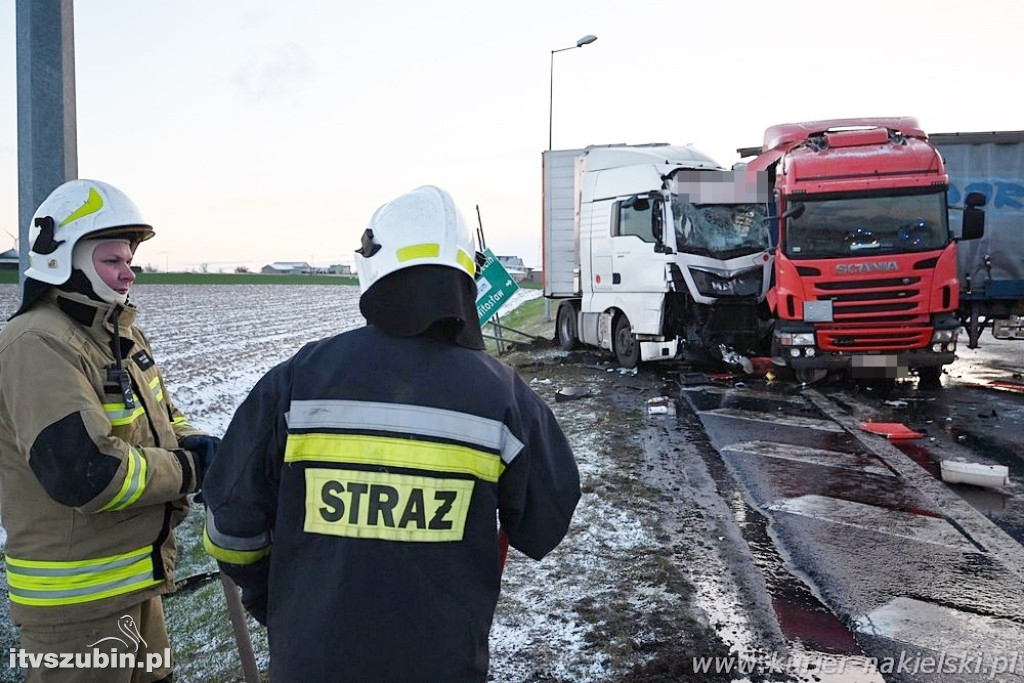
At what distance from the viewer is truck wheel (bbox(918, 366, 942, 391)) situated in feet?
36.7

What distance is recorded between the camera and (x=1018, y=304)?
1307 centimetres

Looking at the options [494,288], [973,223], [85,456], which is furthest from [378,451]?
[973,223]

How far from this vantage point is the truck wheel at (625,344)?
1345cm

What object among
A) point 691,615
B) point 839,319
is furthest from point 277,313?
point 691,615

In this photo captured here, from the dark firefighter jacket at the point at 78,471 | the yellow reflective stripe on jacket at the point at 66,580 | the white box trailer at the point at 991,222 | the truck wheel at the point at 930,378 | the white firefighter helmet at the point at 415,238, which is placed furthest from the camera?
the white box trailer at the point at 991,222

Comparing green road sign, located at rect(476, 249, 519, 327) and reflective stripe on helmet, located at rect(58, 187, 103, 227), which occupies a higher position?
reflective stripe on helmet, located at rect(58, 187, 103, 227)

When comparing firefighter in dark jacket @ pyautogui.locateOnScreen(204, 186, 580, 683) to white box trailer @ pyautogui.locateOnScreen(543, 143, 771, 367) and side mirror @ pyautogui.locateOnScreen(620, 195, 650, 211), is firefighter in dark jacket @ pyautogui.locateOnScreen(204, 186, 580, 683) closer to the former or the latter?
white box trailer @ pyautogui.locateOnScreen(543, 143, 771, 367)

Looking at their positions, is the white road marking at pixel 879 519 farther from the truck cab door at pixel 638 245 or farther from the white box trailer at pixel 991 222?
the white box trailer at pixel 991 222

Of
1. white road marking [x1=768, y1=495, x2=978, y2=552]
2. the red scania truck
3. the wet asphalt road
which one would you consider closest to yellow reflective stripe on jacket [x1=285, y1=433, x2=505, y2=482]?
the wet asphalt road

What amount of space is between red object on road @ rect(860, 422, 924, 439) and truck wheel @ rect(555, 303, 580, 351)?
7.86 meters

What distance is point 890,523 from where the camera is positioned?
216 inches

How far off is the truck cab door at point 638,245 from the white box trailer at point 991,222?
4.54 metres

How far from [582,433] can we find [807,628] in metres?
4.75

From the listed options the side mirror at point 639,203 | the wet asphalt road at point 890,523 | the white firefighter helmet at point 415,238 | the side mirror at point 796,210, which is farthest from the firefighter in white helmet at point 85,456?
the side mirror at point 639,203
